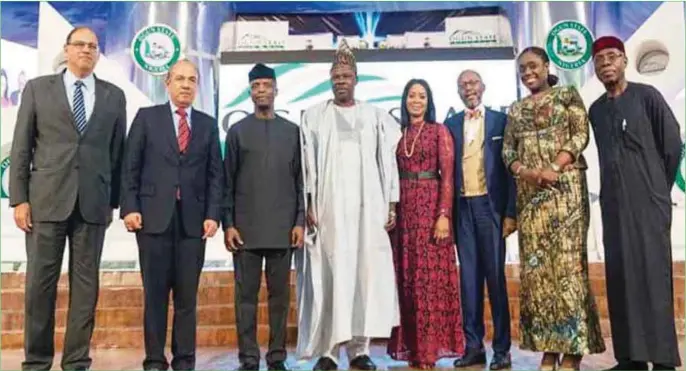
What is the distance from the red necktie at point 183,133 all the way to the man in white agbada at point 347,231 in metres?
0.57

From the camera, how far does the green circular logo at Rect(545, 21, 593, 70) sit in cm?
511

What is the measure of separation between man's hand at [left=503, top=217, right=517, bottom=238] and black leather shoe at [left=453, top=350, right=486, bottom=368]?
0.63m

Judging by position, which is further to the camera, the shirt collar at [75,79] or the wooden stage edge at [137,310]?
the wooden stage edge at [137,310]

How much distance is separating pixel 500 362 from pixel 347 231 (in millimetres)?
1010

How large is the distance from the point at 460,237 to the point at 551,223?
58 centimetres

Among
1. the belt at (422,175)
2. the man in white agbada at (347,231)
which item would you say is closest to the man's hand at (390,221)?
the man in white agbada at (347,231)

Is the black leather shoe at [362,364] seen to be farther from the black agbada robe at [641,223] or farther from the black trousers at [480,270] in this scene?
the black agbada robe at [641,223]

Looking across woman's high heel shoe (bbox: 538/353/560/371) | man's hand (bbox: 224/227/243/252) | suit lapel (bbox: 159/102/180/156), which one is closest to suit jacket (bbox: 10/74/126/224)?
suit lapel (bbox: 159/102/180/156)

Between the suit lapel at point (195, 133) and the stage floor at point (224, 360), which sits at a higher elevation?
the suit lapel at point (195, 133)

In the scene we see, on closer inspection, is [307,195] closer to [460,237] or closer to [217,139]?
[217,139]

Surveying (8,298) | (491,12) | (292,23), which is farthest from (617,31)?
(8,298)

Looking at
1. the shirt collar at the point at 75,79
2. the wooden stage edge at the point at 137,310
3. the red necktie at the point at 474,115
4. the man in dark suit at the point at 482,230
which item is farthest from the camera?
the wooden stage edge at the point at 137,310

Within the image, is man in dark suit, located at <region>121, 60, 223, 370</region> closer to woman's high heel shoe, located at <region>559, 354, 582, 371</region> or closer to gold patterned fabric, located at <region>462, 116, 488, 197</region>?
gold patterned fabric, located at <region>462, 116, 488, 197</region>

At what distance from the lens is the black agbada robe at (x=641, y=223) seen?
294cm
